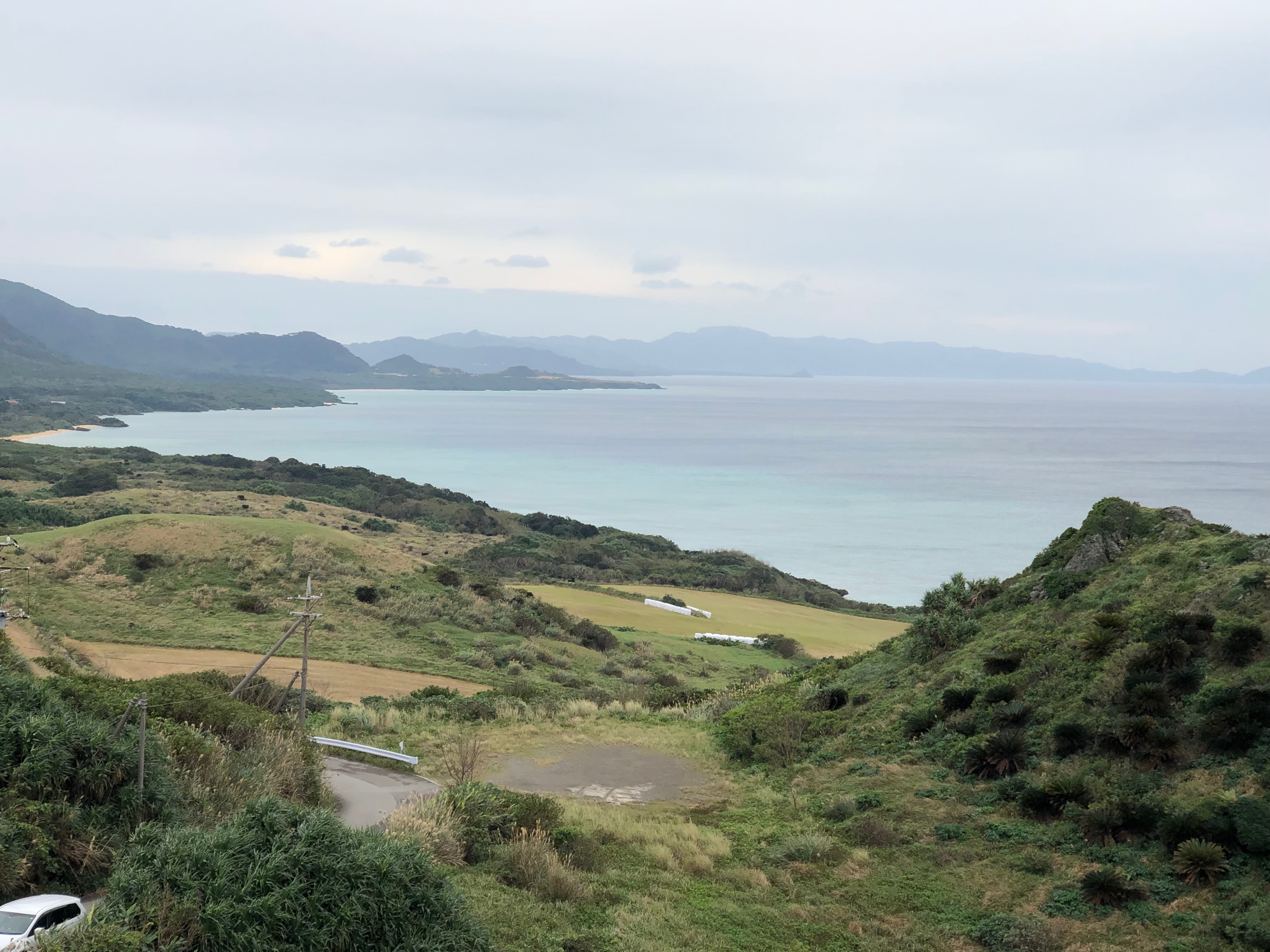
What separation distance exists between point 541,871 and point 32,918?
17.2ft

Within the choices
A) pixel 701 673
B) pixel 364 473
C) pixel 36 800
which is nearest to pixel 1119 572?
pixel 701 673

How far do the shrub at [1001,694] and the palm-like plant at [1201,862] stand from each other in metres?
5.69

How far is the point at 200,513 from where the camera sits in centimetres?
5062

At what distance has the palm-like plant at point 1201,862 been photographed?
10570 mm

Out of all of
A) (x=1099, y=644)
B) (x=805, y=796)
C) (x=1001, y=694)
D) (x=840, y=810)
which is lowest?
(x=805, y=796)

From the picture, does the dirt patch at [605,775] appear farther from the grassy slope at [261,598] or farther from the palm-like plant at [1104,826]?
the grassy slope at [261,598]

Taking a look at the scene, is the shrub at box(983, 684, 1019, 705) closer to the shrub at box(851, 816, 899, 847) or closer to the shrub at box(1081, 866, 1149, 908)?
the shrub at box(851, 816, 899, 847)

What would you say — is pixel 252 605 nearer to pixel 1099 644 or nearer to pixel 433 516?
pixel 1099 644

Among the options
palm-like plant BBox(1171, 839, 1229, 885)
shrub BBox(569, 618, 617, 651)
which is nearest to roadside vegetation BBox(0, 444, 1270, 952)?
palm-like plant BBox(1171, 839, 1229, 885)

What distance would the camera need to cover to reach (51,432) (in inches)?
5915

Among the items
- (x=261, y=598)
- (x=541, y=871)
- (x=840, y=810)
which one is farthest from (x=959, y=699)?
(x=261, y=598)

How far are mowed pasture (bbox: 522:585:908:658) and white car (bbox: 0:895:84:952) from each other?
106 feet

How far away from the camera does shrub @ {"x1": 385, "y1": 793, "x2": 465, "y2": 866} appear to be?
1111cm

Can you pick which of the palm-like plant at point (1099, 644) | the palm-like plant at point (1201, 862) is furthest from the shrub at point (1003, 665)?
the palm-like plant at point (1201, 862)
